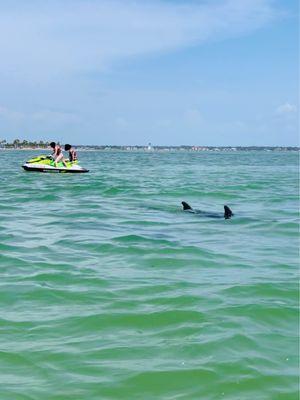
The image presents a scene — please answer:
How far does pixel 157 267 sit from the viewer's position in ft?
28.6

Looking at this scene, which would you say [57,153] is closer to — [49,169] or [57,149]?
[57,149]

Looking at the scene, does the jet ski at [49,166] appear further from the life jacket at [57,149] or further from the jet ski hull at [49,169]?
the life jacket at [57,149]

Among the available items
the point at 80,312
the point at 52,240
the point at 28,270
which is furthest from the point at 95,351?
the point at 52,240

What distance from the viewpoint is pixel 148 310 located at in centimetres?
640

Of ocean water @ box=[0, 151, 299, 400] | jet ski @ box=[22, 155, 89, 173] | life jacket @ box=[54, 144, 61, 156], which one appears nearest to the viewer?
ocean water @ box=[0, 151, 299, 400]

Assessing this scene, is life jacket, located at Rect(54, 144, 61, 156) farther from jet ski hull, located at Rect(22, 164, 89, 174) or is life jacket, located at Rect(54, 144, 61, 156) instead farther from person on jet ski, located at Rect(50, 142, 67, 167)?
jet ski hull, located at Rect(22, 164, 89, 174)

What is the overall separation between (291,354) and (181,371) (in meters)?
1.03

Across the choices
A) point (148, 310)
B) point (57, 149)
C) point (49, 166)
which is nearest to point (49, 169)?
point (49, 166)

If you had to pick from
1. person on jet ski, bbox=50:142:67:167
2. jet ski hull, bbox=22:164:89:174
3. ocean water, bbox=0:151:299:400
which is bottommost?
ocean water, bbox=0:151:299:400

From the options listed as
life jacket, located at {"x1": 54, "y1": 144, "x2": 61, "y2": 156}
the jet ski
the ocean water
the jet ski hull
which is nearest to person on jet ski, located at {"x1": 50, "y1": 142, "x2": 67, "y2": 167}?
life jacket, located at {"x1": 54, "y1": 144, "x2": 61, "y2": 156}

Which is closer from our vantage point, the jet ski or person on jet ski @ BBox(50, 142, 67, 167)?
person on jet ski @ BBox(50, 142, 67, 167)

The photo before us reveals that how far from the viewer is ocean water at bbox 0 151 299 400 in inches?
182

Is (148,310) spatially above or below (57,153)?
below

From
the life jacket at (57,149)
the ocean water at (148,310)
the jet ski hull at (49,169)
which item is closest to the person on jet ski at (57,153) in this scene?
the life jacket at (57,149)
